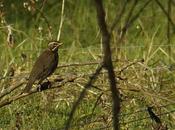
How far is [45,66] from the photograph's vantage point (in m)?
4.50

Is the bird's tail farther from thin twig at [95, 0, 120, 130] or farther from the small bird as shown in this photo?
thin twig at [95, 0, 120, 130]

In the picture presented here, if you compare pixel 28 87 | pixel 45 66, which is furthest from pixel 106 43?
pixel 45 66

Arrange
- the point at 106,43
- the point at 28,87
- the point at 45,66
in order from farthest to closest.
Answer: the point at 45,66
the point at 28,87
the point at 106,43

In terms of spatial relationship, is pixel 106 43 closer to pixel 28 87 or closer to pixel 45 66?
pixel 28 87

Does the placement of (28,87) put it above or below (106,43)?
below

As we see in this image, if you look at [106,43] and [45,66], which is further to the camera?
[45,66]

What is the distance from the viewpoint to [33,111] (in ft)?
14.8

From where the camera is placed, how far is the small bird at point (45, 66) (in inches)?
174

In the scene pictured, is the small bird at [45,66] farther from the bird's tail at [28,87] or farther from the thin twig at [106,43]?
the thin twig at [106,43]

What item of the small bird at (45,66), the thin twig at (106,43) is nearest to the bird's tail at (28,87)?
the small bird at (45,66)

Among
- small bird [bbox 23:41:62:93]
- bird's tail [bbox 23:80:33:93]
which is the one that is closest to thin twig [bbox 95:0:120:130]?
bird's tail [bbox 23:80:33:93]

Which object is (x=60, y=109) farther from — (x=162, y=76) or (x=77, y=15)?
(x=77, y=15)

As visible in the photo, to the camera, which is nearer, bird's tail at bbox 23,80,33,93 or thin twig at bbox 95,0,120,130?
thin twig at bbox 95,0,120,130

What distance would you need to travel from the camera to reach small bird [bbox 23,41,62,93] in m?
4.42
